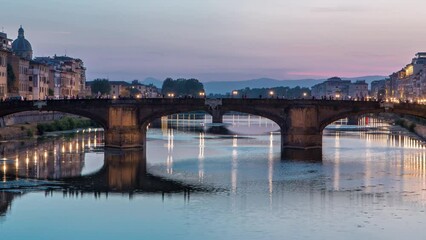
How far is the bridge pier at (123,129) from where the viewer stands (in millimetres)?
78562

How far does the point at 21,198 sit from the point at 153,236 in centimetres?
1269

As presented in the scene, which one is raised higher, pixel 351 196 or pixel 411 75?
pixel 411 75

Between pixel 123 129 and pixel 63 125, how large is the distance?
31441mm

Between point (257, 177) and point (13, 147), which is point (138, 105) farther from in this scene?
point (257, 177)

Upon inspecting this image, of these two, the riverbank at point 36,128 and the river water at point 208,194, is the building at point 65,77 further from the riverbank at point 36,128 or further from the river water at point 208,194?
the river water at point 208,194

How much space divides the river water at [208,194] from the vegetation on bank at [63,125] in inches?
809

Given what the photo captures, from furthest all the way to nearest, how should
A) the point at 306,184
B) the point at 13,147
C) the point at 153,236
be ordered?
the point at 13,147 < the point at 306,184 < the point at 153,236

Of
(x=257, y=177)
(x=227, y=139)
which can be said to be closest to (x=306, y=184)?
(x=257, y=177)

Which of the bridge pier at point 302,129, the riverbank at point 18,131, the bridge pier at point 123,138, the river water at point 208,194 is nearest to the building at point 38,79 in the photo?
the riverbank at point 18,131

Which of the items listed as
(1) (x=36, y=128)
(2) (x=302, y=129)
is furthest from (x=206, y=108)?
(1) (x=36, y=128)

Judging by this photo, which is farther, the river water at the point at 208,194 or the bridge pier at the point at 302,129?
the bridge pier at the point at 302,129

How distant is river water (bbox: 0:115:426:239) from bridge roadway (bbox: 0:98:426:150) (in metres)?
2.86

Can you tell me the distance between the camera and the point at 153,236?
3647 cm

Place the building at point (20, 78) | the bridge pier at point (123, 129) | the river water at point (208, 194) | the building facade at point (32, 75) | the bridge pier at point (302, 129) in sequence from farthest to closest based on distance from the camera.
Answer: the building at point (20, 78) < the building facade at point (32, 75) < the bridge pier at point (302, 129) < the bridge pier at point (123, 129) < the river water at point (208, 194)
